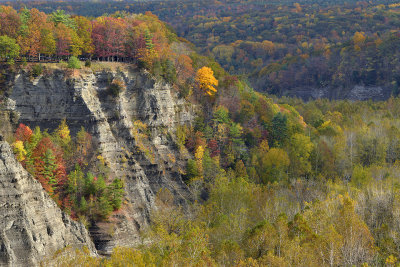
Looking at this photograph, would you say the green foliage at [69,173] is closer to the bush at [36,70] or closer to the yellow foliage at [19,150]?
the yellow foliage at [19,150]

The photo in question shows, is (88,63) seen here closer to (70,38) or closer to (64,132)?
(70,38)

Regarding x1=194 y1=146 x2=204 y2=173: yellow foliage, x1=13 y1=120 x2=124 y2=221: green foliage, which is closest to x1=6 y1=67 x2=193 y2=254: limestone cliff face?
x1=13 y1=120 x2=124 y2=221: green foliage

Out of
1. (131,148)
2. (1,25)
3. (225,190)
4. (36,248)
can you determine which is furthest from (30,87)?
(225,190)

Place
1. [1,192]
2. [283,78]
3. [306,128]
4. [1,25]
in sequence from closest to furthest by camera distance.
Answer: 1. [1,192]
2. [1,25]
3. [306,128]
4. [283,78]

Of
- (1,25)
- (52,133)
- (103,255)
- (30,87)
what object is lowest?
(103,255)

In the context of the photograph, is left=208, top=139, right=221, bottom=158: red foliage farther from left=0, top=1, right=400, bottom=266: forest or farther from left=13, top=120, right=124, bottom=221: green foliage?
left=13, top=120, right=124, bottom=221: green foliage

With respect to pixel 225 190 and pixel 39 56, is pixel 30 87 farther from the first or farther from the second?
pixel 225 190

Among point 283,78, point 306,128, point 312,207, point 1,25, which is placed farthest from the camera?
point 283,78
